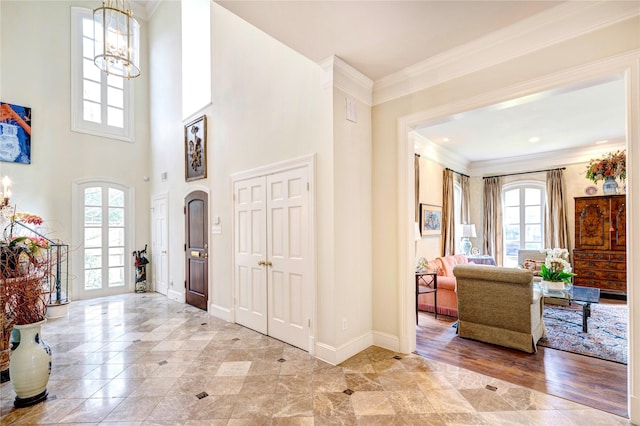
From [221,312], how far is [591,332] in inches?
204

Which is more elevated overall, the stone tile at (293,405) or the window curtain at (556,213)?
the window curtain at (556,213)

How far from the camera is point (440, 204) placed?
23.0 feet

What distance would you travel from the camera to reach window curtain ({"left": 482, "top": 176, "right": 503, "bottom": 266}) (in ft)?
26.5

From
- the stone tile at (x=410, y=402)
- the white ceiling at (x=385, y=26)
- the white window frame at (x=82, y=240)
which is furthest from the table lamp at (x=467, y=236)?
the white window frame at (x=82, y=240)

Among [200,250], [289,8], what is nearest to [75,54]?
[200,250]

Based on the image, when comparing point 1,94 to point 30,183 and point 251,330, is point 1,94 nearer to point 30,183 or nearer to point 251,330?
point 30,183

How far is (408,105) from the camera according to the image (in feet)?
11.0

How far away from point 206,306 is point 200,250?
0.96 meters

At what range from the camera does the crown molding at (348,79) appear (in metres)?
3.08

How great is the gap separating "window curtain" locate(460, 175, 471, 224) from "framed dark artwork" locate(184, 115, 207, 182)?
21.2 ft

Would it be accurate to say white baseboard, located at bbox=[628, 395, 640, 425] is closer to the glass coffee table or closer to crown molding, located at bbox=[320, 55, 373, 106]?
the glass coffee table

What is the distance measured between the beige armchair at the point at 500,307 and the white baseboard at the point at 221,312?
3223mm

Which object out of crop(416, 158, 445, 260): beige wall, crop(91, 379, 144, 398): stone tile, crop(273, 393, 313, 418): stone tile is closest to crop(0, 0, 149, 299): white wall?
crop(91, 379, 144, 398): stone tile

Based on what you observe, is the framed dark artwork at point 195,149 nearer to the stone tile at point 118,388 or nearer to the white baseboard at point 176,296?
the white baseboard at point 176,296
